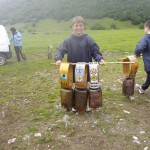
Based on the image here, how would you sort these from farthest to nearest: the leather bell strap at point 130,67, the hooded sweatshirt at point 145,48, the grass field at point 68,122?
1. the hooded sweatshirt at point 145,48
2. the leather bell strap at point 130,67
3. the grass field at point 68,122

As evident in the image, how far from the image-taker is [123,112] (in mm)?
7121

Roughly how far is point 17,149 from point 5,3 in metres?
110

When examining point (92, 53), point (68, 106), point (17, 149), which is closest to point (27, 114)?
point (68, 106)

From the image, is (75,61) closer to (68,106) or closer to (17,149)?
(68,106)

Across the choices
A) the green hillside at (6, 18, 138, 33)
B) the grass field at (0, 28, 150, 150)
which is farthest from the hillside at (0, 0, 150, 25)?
the grass field at (0, 28, 150, 150)

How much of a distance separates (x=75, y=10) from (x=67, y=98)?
80.6 m

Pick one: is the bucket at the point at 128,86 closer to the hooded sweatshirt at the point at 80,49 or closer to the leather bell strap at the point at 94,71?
the hooded sweatshirt at the point at 80,49

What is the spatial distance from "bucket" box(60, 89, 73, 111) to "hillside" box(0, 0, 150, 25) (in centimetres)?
6413

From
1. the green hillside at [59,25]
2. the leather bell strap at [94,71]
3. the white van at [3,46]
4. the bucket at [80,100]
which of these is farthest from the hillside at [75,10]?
the leather bell strap at [94,71]

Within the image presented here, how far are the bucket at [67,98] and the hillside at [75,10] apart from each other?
64.1 m

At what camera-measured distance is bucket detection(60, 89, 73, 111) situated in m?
6.46

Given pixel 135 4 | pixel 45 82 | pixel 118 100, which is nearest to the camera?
pixel 118 100

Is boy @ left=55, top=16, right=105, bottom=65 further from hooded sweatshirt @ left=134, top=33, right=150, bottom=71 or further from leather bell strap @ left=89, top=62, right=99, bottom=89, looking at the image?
hooded sweatshirt @ left=134, top=33, right=150, bottom=71

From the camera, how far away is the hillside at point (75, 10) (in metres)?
75.4
